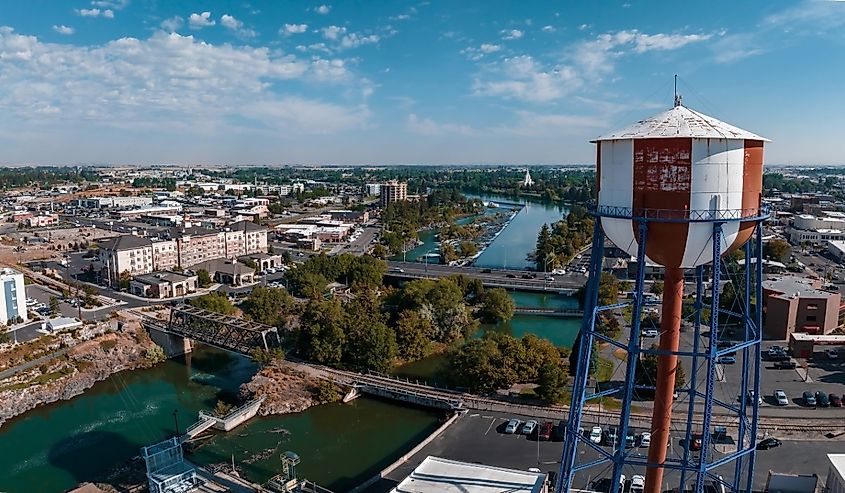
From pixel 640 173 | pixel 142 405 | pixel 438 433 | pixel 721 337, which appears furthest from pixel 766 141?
pixel 142 405

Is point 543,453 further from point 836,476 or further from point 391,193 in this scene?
point 391,193

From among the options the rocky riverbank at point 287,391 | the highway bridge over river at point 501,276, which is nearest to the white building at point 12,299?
the rocky riverbank at point 287,391

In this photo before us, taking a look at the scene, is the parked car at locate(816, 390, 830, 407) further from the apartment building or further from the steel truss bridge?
the apartment building

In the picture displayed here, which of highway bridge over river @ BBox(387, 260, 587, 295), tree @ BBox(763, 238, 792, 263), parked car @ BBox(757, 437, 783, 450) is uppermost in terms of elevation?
tree @ BBox(763, 238, 792, 263)

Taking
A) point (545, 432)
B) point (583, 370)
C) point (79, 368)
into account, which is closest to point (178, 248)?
point (79, 368)

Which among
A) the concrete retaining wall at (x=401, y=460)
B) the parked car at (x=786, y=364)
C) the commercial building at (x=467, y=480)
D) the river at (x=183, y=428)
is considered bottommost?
the river at (x=183, y=428)

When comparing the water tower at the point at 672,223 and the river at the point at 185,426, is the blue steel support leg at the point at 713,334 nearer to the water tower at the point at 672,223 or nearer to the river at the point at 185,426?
the water tower at the point at 672,223

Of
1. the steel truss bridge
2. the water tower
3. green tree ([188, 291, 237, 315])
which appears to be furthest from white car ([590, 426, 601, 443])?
green tree ([188, 291, 237, 315])
